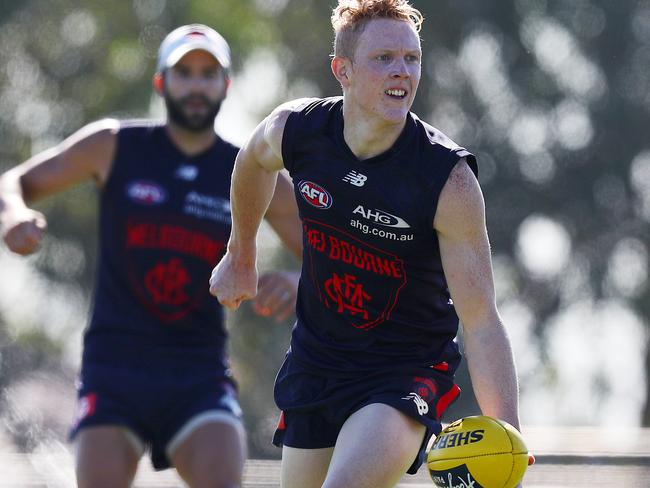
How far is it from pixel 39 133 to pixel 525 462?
1274 cm

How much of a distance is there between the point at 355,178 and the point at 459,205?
0.41 m

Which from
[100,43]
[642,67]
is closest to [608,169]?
[642,67]

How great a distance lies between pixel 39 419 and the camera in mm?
12648

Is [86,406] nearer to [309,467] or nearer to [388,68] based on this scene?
[309,467]

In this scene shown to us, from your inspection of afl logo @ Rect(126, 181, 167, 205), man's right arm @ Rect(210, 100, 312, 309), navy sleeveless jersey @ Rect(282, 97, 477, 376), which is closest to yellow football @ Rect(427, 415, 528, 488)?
navy sleeveless jersey @ Rect(282, 97, 477, 376)

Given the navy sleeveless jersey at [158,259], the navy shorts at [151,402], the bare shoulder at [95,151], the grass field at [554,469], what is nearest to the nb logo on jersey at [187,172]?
the navy sleeveless jersey at [158,259]

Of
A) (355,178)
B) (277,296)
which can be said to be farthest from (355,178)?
(277,296)

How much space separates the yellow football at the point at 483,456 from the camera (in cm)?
425

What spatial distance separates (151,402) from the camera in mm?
5832

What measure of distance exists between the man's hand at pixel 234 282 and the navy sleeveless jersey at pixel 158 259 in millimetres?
785

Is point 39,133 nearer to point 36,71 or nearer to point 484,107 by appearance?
point 36,71

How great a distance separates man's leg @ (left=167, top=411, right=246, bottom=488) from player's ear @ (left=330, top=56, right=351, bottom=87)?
5.07ft

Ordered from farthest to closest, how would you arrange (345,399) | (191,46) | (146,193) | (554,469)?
(554,469), (191,46), (146,193), (345,399)

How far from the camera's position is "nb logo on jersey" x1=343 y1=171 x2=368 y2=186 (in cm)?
474
